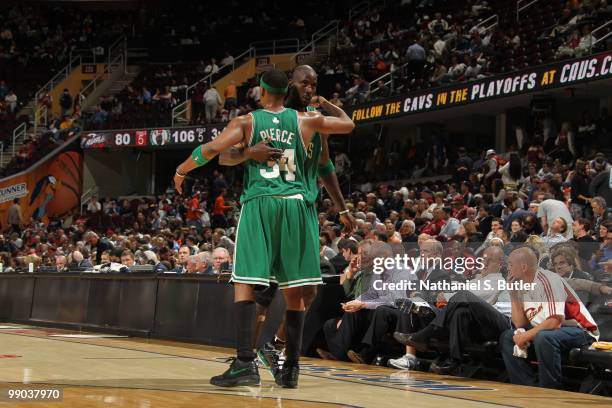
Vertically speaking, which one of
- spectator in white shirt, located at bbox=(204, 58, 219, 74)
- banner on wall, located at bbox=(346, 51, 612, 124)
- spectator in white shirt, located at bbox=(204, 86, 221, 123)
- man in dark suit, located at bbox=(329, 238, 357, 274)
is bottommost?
man in dark suit, located at bbox=(329, 238, 357, 274)

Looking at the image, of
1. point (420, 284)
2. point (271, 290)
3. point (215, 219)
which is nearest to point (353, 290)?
point (420, 284)

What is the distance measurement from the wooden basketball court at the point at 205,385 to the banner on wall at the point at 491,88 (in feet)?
35.1

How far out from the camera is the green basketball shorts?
19.5ft

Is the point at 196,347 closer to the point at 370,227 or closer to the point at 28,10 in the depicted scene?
the point at 370,227

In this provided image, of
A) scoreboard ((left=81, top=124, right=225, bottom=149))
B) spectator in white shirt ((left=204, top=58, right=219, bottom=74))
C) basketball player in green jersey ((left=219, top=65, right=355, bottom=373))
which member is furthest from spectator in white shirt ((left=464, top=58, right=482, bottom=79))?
basketball player in green jersey ((left=219, top=65, right=355, bottom=373))

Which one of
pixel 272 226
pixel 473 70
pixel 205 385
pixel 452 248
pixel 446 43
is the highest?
pixel 446 43

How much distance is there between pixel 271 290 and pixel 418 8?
875 inches

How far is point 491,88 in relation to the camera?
1984 cm

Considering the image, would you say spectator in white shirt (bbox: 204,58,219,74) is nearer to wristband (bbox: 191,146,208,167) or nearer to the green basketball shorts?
wristband (bbox: 191,146,208,167)

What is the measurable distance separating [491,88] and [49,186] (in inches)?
636

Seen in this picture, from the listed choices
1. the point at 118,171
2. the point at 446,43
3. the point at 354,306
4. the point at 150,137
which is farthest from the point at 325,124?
the point at 118,171

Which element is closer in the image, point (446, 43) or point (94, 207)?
point (446, 43)

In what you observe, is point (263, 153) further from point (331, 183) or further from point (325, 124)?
point (331, 183)

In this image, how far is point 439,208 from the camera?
14.8m
